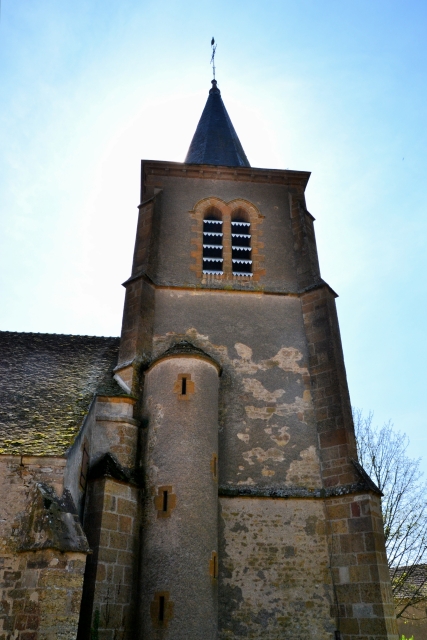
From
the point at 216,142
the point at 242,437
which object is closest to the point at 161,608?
the point at 242,437

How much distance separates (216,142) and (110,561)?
1570 centimetres

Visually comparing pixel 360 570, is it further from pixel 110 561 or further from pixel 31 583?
pixel 31 583

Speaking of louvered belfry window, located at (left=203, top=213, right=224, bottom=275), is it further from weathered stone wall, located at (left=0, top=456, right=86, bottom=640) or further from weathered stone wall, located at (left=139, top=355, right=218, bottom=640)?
weathered stone wall, located at (left=0, top=456, right=86, bottom=640)

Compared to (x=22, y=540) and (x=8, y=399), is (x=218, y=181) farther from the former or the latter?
(x=22, y=540)

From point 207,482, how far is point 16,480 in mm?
3826

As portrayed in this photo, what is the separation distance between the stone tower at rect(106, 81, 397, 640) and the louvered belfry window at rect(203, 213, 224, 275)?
34mm

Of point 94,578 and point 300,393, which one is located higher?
point 300,393

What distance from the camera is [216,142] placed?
827 inches

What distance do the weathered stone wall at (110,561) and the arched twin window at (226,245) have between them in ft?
23.5

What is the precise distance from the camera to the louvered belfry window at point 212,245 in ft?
52.8

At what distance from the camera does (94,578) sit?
9.73 meters

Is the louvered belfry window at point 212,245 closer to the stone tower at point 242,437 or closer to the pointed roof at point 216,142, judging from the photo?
the stone tower at point 242,437

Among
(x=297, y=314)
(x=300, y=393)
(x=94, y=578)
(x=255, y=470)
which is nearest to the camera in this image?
(x=94, y=578)

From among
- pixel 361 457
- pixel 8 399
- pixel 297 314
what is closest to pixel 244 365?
pixel 297 314
